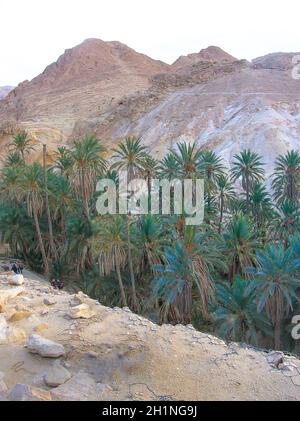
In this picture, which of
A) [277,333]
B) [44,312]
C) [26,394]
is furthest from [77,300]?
[277,333]

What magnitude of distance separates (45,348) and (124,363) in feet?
4.60

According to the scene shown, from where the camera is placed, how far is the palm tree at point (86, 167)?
28469 mm

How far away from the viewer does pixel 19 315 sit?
10.3 m

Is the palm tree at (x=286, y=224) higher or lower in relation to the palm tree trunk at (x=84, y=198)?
lower

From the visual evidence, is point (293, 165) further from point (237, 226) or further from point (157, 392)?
point (157, 392)

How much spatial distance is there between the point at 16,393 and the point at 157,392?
2227mm

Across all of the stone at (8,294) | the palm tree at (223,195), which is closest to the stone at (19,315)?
the stone at (8,294)

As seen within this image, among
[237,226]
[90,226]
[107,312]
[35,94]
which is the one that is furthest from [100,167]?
[35,94]

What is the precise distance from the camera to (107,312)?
1077cm

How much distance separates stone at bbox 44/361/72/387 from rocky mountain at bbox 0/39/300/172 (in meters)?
34.2

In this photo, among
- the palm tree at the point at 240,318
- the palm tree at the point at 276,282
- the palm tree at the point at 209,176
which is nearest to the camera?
the palm tree at the point at 276,282

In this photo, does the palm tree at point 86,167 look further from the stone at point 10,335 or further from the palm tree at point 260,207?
the stone at point 10,335

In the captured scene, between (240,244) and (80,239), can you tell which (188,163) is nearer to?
(240,244)

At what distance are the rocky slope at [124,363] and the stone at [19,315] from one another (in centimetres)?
2
